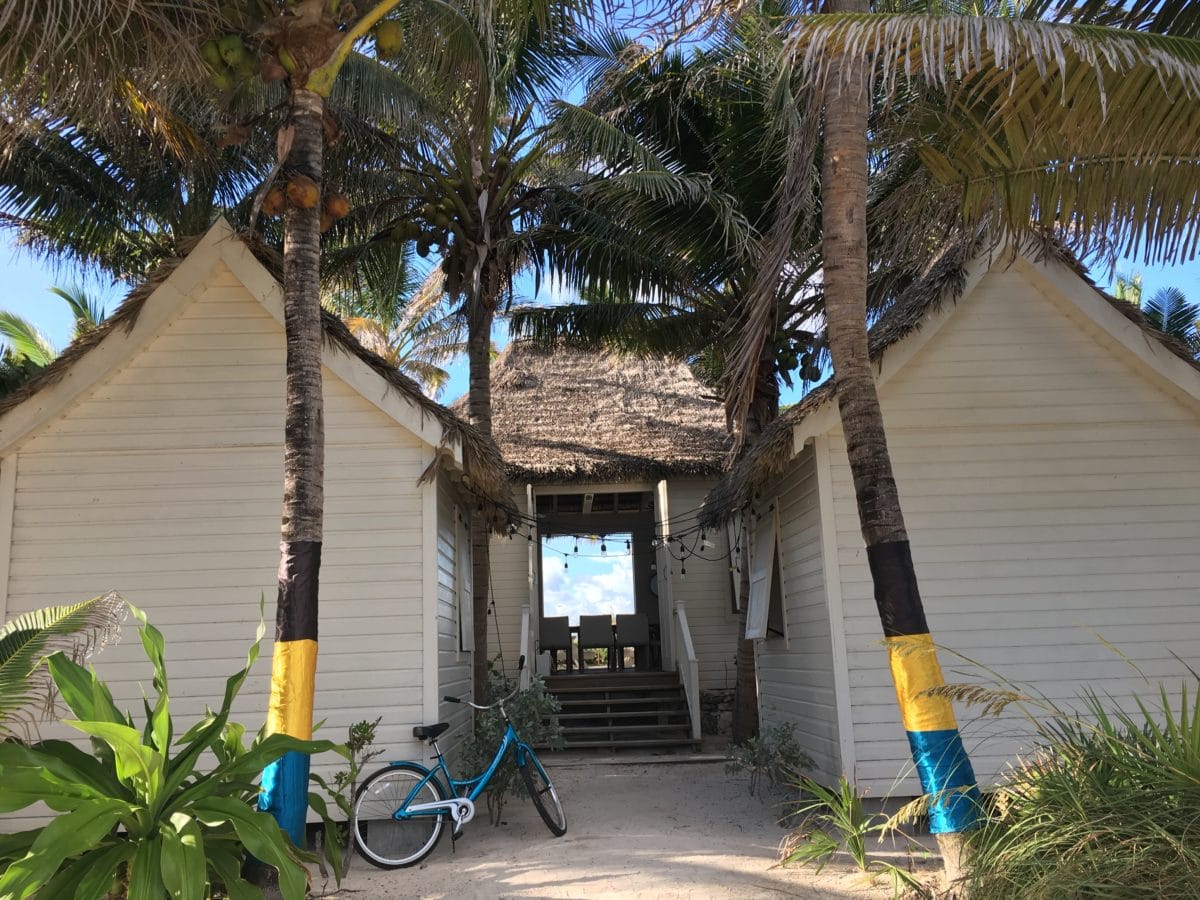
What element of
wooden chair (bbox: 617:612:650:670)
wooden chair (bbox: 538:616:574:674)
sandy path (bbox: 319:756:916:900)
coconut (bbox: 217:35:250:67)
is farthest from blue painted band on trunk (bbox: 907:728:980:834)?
wooden chair (bbox: 538:616:574:674)

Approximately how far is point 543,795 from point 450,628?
2001mm

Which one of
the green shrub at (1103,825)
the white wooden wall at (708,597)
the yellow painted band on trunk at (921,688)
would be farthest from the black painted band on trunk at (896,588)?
the white wooden wall at (708,597)

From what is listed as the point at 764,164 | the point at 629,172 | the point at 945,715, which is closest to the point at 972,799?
the point at 945,715

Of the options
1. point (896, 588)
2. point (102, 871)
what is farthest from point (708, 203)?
point (102, 871)

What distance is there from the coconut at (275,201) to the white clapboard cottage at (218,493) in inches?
81.0

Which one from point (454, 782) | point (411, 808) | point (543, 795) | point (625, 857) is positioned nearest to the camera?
point (625, 857)

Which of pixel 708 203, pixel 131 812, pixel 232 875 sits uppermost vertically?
pixel 708 203

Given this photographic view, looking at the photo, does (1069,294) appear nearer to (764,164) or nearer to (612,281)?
(764,164)

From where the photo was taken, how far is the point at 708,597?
595 inches

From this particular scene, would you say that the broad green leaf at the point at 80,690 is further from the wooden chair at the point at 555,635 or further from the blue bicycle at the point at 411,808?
the wooden chair at the point at 555,635

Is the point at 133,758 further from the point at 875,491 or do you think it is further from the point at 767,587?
the point at 767,587

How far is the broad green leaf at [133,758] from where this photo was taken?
13.5ft

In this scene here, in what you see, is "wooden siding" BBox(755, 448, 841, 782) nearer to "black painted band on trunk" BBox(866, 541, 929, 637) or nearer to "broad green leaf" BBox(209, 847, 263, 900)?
"black painted band on trunk" BBox(866, 541, 929, 637)

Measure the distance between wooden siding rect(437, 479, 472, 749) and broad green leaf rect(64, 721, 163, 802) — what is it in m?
3.53
